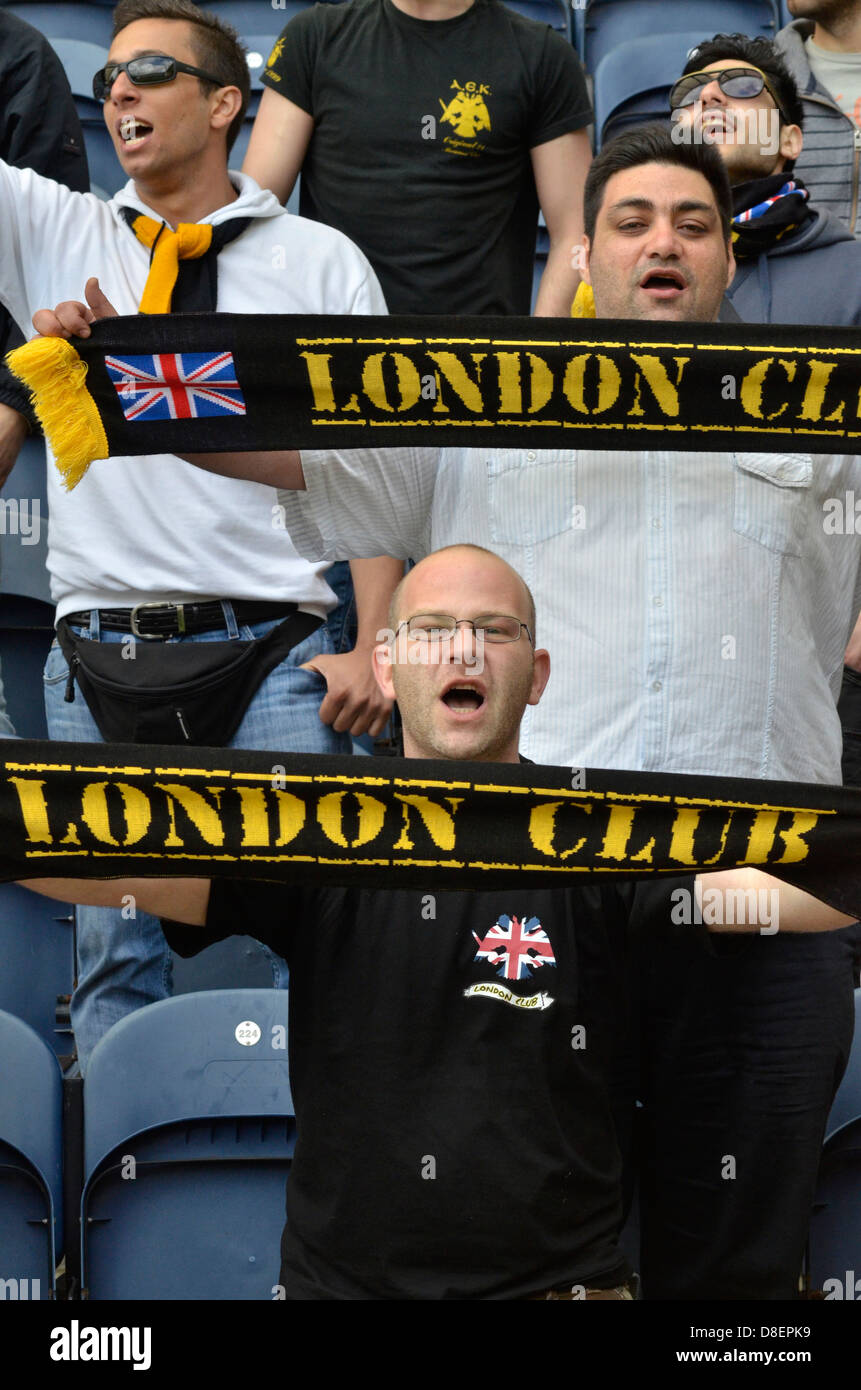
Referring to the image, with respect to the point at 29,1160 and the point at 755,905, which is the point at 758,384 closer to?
the point at 755,905

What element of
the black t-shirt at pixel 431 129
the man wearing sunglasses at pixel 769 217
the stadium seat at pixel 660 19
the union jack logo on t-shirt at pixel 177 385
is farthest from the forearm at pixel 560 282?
the stadium seat at pixel 660 19

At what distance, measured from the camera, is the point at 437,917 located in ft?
6.47

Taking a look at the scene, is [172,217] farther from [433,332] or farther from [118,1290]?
[118,1290]

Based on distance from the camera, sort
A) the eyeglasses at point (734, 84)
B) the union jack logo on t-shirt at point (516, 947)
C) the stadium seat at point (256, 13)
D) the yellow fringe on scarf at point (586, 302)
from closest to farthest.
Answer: the union jack logo on t-shirt at point (516, 947) < the yellow fringe on scarf at point (586, 302) < the eyeglasses at point (734, 84) < the stadium seat at point (256, 13)

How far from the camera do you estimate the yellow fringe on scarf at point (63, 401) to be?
2068mm

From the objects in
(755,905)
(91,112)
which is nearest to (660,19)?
(91,112)

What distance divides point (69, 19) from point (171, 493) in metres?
2.79

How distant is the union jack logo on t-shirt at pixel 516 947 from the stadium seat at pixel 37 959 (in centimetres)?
137

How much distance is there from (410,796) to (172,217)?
1567mm

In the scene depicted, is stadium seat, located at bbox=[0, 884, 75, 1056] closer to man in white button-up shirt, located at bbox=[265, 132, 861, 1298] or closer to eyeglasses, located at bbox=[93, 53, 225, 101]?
man in white button-up shirt, located at bbox=[265, 132, 861, 1298]

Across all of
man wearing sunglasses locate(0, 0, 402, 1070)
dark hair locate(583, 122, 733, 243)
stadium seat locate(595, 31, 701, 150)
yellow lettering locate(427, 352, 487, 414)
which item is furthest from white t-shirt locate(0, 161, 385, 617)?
stadium seat locate(595, 31, 701, 150)

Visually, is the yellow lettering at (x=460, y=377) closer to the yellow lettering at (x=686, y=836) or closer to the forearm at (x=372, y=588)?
the yellow lettering at (x=686, y=836)

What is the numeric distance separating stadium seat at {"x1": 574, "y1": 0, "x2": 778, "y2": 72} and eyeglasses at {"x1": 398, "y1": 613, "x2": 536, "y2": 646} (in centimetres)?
353
